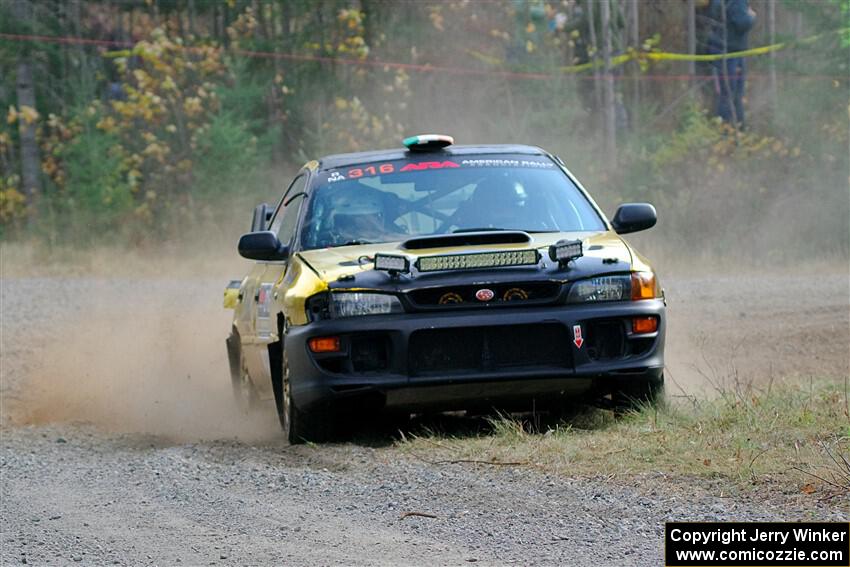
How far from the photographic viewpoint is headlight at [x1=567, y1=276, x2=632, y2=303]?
7602 mm

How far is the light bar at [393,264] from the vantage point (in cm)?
755

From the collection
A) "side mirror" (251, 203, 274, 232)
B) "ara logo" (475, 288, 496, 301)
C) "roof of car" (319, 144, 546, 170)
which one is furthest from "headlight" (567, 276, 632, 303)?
"side mirror" (251, 203, 274, 232)

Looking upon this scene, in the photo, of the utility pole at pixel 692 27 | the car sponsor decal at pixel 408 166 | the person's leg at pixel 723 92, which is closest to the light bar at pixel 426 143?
the car sponsor decal at pixel 408 166

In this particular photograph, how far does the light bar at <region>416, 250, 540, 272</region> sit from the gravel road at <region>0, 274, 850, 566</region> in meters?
0.94

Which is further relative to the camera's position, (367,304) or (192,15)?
(192,15)

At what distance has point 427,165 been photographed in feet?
29.6

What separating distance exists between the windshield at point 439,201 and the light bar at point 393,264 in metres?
0.80

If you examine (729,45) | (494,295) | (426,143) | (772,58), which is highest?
(426,143)

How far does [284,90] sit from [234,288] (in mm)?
23255

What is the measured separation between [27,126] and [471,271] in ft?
92.8

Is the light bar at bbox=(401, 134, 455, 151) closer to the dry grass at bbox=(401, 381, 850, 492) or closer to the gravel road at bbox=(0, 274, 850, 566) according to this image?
the dry grass at bbox=(401, 381, 850, 492)

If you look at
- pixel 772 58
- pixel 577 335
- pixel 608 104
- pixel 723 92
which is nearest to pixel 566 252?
pixel 577 335

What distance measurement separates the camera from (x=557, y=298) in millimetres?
7574

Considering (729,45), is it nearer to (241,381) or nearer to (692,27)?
(692,27)
